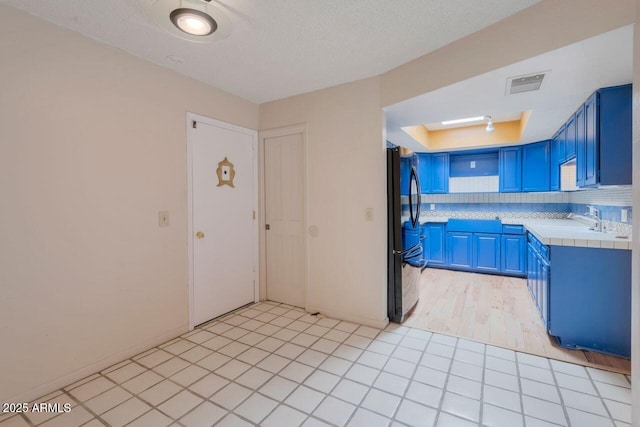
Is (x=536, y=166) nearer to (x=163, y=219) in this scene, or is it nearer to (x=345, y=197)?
(x=345, y=197)

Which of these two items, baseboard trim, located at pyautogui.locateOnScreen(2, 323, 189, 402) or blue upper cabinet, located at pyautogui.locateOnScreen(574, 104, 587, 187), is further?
blue upper cabinet, located at pyautogui.locateOnScreen(574, 104, 587, 187)

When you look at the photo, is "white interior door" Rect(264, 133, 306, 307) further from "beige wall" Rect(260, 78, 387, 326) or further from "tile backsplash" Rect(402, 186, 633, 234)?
"tile backsplash" Rect(402, 186, 633, 234)

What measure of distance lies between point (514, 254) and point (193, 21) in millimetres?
4962

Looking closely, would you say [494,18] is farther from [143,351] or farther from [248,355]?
[143,351]

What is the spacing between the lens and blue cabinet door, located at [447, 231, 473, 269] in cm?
478

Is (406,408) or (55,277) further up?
(55,277)

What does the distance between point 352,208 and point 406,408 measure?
1.74 metres

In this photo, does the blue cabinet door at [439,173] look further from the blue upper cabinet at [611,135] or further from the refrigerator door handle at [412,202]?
the blue upper cabinet at [611,135]

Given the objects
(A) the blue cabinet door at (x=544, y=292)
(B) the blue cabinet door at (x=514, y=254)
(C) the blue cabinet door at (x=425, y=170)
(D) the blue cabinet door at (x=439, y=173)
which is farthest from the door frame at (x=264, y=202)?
(B) the blue cabinet door at (x=514, y=254)

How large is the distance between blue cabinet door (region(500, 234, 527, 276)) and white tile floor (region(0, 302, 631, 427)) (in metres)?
2.57

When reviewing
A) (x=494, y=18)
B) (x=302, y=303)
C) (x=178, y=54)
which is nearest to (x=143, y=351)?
(x=302, y=303)

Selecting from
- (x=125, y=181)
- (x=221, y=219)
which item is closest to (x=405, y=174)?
(x=221, y=219)

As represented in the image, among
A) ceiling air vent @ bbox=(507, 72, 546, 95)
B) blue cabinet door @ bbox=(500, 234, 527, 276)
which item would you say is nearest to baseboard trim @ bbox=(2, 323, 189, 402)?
ceiling air vent @ bbox=(507, 72, 546, 95)

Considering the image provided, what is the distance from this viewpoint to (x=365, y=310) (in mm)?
2895
